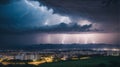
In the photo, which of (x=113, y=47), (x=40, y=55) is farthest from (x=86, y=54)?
(x=40, y=55)

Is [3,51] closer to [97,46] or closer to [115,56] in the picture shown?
[97,46]

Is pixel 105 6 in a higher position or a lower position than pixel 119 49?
higher

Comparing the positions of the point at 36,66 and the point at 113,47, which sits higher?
the point at 113,47

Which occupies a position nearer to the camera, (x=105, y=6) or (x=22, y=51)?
(x=22, y=51)

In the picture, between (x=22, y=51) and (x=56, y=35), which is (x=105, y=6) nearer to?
(x=56, y=35)

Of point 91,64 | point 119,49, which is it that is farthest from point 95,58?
point 119,49

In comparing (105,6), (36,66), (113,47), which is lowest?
(36,66)
